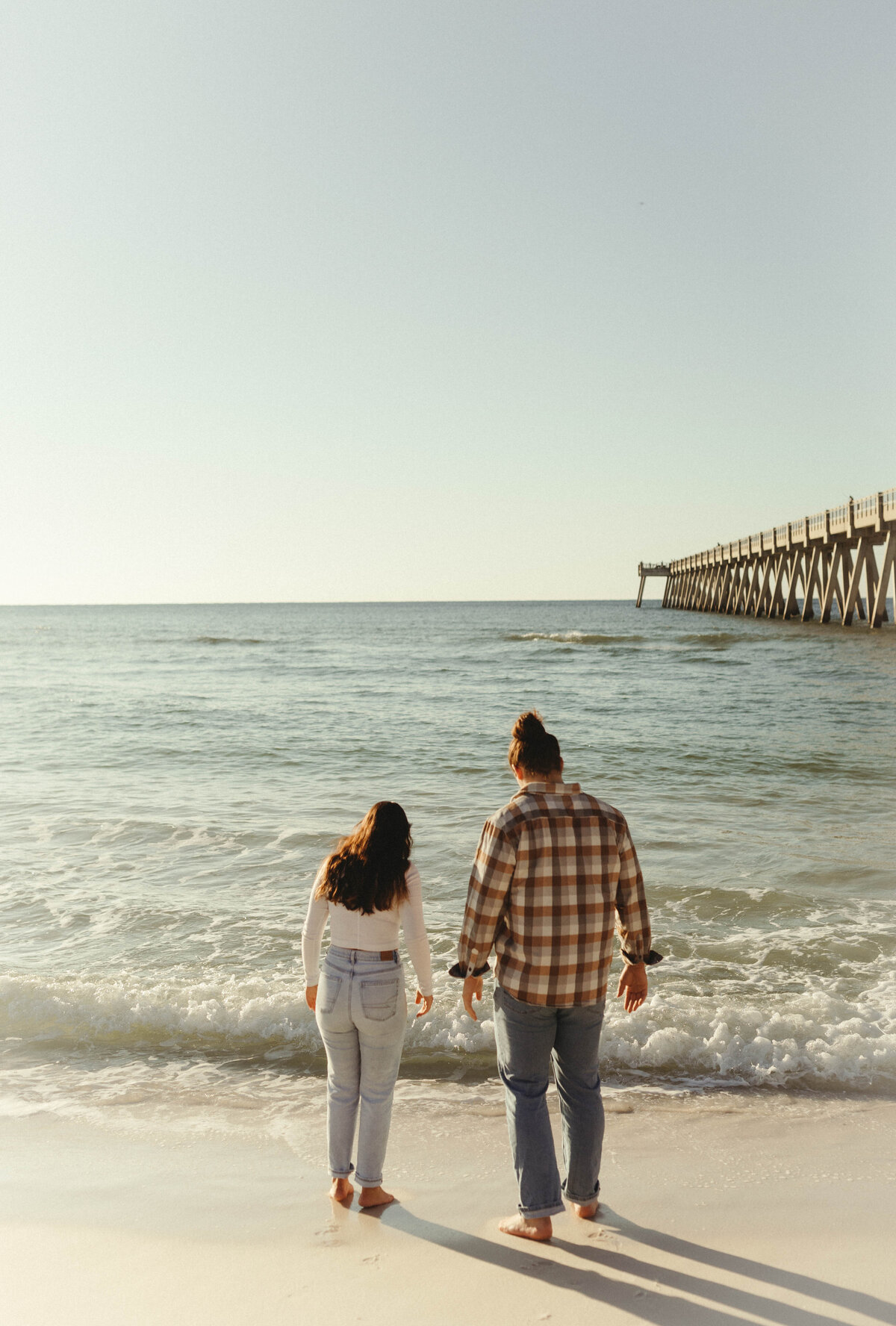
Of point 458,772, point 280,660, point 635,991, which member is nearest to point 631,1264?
point 635,991

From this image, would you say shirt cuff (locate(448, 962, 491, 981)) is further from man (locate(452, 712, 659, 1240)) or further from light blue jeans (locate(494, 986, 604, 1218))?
light blue jeans (locate(494, 986, 604, 1218))

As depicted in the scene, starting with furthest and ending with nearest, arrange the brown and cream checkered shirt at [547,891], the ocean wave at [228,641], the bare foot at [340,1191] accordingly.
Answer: the ocean wave at [228,641]
the bare foot at [340,1191]
the brown and cream checkered shirt at [547,891]

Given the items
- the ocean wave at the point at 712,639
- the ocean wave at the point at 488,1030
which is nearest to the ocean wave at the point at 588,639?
the ocean wave at the point at 712,639

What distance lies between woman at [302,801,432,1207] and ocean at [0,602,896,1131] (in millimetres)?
1093

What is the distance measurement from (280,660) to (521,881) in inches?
1448

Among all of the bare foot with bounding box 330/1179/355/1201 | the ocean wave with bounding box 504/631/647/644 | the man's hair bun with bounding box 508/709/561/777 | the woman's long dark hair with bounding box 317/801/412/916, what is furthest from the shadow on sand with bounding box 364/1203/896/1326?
the ocean wave with bounding box 504/631/647/644

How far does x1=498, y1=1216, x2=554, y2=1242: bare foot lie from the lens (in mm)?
2906

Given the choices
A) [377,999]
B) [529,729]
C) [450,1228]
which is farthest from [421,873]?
[529,729]

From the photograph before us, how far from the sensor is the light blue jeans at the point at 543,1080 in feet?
9.44

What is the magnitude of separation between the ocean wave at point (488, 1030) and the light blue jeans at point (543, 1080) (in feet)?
4.66

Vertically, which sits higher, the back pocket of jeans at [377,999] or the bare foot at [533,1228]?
the back pocket of jeans at [377,999]

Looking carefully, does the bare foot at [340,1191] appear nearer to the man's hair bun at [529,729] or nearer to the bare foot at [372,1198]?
the bare foot at [372,1198]

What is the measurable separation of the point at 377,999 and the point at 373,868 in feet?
1.45

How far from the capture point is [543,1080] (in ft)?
9.63
